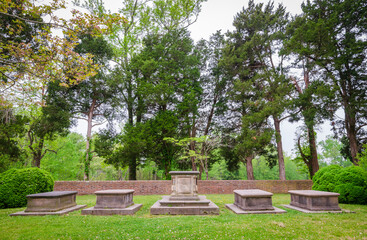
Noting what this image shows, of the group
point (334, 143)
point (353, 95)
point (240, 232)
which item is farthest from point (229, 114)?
point (334, 143)

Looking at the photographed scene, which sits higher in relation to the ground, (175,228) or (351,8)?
(351,8)

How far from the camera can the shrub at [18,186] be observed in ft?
30.9

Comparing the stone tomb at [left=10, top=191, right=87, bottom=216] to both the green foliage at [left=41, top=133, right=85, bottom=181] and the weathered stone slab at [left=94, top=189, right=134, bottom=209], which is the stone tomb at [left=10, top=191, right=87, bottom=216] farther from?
the green foliage at [left=41, top=133, right=85, bottom=181]

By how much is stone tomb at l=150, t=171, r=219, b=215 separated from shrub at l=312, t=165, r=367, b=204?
19.9 ft

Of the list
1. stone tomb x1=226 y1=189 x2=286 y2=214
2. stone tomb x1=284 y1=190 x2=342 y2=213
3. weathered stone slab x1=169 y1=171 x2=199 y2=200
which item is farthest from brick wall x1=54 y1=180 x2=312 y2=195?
stone tomb x1=284 y1=190 x2=342 y2=213

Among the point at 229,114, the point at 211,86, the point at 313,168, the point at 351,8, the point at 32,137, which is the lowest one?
the point at 313,168

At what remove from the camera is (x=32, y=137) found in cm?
2172

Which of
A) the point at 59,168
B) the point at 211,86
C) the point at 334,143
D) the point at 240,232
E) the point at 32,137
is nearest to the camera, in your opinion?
the point at 240,232

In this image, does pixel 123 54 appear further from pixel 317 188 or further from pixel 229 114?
pixel 317 188

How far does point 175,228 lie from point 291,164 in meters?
46.0

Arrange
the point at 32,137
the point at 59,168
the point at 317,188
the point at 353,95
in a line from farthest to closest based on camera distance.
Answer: the point at 59,168, the point at 32,137, the point at 353,95, the point at 317,188

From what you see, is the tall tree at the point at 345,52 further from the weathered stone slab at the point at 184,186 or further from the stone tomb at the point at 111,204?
the stone tomb at the point at 111,204

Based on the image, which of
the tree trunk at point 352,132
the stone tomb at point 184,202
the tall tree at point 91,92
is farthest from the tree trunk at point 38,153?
the tree trunk at point 352,132

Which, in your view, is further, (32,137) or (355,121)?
(32,137)
